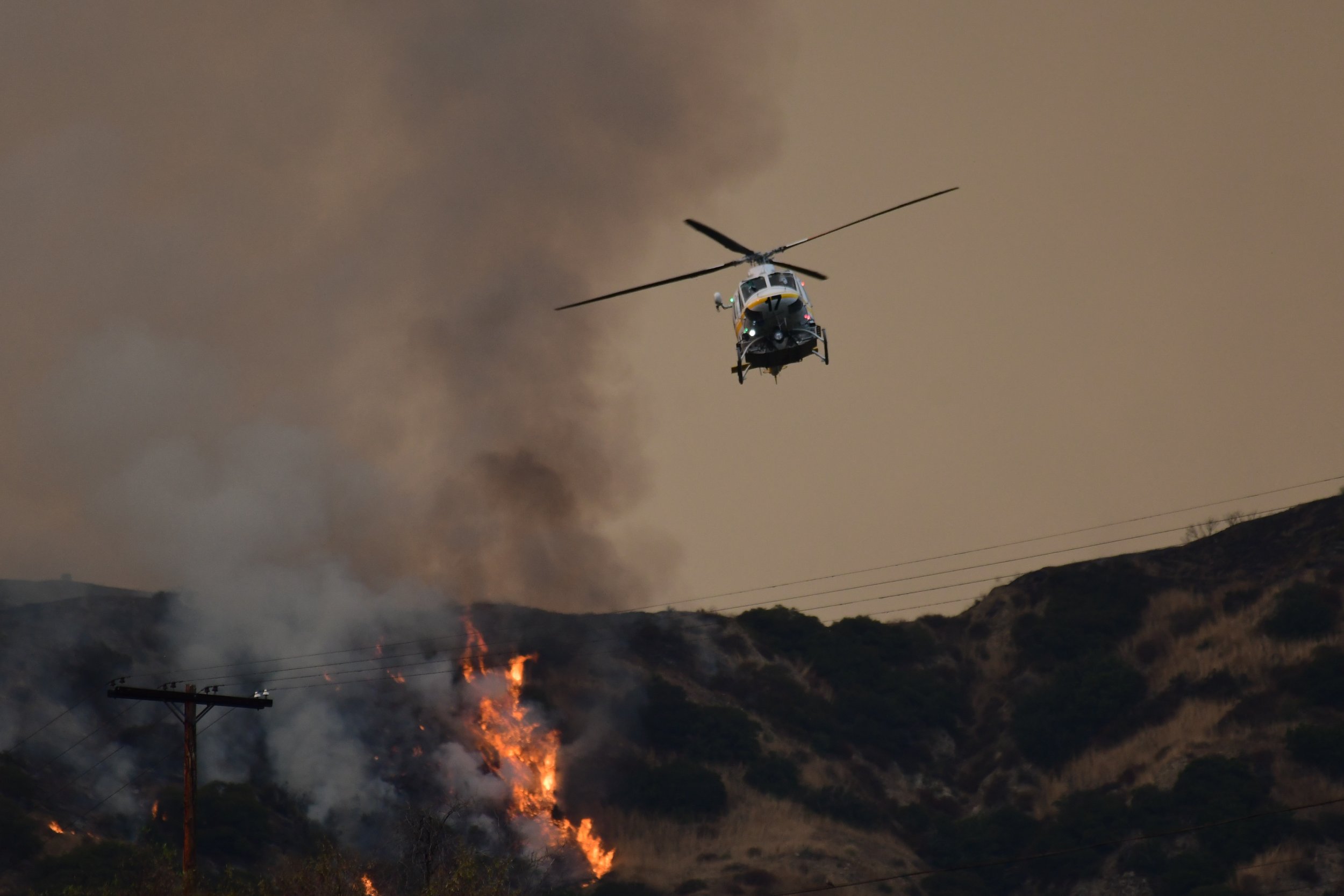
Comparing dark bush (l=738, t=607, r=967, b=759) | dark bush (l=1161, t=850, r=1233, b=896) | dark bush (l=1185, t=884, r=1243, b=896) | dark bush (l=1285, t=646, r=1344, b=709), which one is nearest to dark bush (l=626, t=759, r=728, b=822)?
dark bush (l=738, t=607, r=967, b=759)

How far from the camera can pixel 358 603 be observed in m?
124

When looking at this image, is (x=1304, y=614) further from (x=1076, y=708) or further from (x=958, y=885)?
(x=958, y=885)

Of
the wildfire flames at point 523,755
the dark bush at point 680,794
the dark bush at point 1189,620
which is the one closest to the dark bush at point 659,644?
the wildfire flames at point 523,755

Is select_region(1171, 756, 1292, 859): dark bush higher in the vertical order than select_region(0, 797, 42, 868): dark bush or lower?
lower

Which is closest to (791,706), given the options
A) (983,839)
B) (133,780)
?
(983,839)

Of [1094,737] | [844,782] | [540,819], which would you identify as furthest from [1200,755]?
[540,819]

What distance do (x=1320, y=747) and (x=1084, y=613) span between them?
28626mm

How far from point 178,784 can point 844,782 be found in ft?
172

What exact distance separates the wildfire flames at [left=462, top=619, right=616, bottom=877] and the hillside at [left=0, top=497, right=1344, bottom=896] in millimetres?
1306

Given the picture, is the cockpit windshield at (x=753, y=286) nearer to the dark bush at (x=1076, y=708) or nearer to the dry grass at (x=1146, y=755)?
the dry grass at (x=1146, y=755)

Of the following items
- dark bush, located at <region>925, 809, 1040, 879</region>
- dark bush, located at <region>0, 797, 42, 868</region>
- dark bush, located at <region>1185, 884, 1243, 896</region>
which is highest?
dark bush, located at <region>0, 797, 42, 868</region>

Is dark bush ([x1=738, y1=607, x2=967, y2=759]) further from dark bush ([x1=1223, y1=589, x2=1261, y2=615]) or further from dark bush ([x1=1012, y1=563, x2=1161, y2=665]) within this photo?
dark bush ([x1=1223, y1=589, x2=1261, y2=615])

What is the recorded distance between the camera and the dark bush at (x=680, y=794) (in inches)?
4358

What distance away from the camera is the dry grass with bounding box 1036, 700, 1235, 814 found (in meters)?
108
